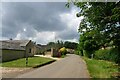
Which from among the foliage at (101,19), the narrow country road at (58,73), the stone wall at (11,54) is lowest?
the narrow country road at (58,73)

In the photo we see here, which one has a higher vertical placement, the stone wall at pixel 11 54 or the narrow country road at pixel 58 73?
the stone wall at pixel 11 54

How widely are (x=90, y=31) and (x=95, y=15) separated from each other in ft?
10.2

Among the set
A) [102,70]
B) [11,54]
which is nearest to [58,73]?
[102,70]

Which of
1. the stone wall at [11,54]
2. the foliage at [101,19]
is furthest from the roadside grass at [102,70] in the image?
the stone wall at [11,54]

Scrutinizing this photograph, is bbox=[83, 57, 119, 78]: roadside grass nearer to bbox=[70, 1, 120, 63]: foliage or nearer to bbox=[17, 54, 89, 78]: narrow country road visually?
bbox=[17, 54, 89, 78]: narrow country road

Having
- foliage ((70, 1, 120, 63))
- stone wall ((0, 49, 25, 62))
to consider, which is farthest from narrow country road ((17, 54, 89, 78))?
stone wall ((0, 49, 25, 62))

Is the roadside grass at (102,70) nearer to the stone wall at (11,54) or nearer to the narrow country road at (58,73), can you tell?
the narrow country road at (58,73)

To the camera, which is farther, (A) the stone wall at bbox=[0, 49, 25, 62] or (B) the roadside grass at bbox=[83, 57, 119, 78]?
(A) the stone wall at bbox=[0, 49, 25, 62]

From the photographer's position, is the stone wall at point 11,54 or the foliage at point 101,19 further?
the stone wall at point 11,54

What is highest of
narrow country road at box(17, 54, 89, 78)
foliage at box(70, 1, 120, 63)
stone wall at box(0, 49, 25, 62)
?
foliage at box(70, 1, 120, 63)

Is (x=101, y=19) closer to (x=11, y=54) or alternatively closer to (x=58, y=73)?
(x=58, y=73)

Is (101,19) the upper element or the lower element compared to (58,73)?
upper

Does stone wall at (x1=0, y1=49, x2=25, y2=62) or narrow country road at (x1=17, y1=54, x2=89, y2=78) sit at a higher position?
stone wall at (x1=0, y1=49, x2=25, y2=62)

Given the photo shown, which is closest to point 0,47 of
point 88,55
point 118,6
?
point 118,6
